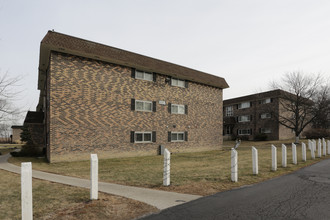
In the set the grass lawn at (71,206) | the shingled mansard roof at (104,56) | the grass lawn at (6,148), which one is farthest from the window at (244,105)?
the grass lawn at (71,206)

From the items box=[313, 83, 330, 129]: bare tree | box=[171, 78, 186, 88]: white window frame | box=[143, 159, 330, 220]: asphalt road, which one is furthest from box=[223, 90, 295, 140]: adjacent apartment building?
box=[143, 159, 330, 220]: asphalt road

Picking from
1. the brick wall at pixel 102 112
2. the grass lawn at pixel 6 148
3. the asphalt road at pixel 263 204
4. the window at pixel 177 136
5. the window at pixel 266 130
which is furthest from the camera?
the window at pixel 266 130

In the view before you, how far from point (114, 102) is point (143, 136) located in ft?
13.2

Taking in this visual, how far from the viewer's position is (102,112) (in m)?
16.2

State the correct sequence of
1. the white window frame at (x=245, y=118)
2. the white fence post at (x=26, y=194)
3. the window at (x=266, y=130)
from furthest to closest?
the white window frame at (x=245, y=118), the window at (x=266, y=130), the white fence post at (x=26, y=194)

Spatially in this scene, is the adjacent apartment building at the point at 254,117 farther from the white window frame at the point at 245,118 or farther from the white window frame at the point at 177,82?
the white window frame at the point at 177,82

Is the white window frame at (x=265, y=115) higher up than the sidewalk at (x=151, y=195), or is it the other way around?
the white window frame at (x=265, y=115)

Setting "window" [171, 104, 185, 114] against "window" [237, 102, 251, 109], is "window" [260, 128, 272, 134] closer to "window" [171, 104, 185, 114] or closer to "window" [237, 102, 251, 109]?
"window" [237, 102, 251, 109]

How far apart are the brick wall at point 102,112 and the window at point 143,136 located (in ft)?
1.12

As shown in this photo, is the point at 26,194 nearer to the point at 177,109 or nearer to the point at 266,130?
the point at 177,109

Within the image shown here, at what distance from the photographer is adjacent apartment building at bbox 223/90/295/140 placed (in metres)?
36.7

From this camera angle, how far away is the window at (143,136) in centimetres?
1791

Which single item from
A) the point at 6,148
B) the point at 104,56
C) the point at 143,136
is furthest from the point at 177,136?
the point at 6,148

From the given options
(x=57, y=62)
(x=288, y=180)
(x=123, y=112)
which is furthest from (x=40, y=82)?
(x=288, y=180)
